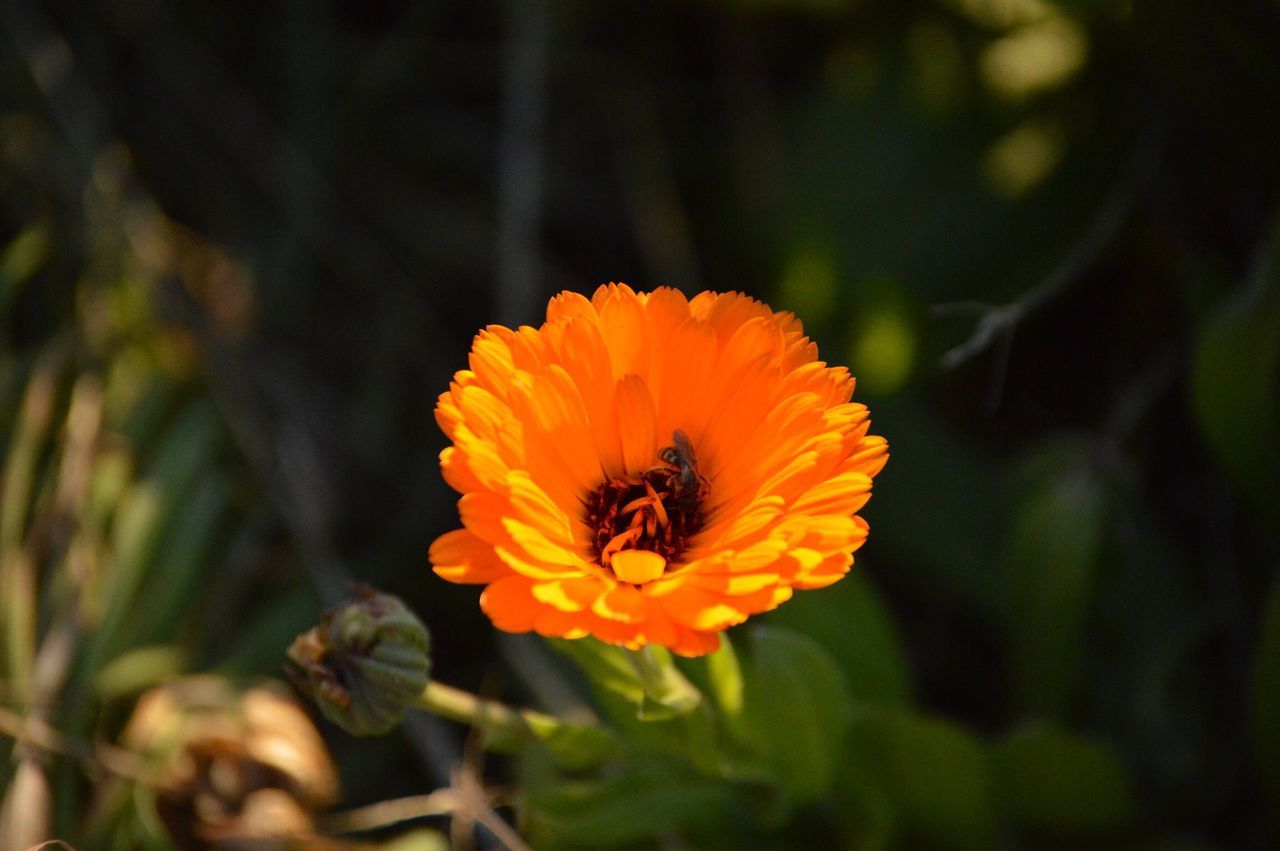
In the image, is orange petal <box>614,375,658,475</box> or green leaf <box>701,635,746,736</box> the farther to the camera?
green leaf <box>701,635,746,736</box>

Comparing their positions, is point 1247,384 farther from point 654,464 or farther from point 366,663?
point 366,663

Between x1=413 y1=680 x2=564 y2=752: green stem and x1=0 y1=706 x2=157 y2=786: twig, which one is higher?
x1=0 y1=706 x2=157 y2=786: twig

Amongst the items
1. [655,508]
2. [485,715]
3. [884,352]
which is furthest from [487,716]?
[884,352]

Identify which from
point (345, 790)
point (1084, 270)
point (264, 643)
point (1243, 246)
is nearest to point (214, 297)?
point (264, 643)

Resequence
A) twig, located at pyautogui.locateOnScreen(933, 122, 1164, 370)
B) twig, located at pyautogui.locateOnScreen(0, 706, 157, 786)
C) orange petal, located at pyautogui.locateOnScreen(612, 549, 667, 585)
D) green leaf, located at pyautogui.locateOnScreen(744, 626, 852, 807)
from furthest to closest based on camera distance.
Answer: twig, located at pyautogui.locateOnScreen(933, 122, 1164, 370) < twig, located at pyautogui.locateOnScreen(0, 706, 157, 786) < green leaf, located at pyautogui.locateOnScreen(744, 626, 852, 807) < orange petal, located at pyautogui.locateOnScreen(612, 549, 667, 585)

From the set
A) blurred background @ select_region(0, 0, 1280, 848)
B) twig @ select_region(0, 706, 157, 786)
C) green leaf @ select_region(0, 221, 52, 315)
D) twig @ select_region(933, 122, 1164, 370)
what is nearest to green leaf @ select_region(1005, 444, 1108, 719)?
blurred background @ select_region(0, 0, 1280, 848)

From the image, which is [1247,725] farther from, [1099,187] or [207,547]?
[207,547]

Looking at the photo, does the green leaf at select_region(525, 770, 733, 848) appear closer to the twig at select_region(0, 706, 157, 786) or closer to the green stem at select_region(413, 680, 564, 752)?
the green stem at select_region(413, 680, 564, 752)

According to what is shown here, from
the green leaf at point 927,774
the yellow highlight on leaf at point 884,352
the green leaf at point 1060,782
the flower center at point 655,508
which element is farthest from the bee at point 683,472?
the yellow highlight on leaf at point 884,352

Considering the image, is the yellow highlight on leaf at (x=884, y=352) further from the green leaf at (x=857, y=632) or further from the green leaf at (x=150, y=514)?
the green leaf at (x=150, y=514)
